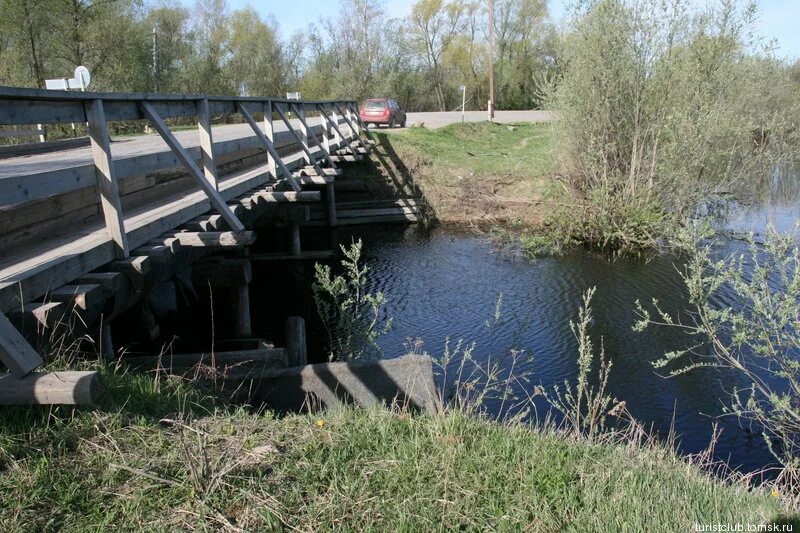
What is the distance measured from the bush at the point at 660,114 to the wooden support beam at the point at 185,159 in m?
10.3

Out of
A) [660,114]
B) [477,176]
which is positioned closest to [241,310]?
[660,114]

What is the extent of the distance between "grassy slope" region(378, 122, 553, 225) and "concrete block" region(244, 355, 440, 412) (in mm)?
13211

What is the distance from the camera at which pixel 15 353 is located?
297 centimetres

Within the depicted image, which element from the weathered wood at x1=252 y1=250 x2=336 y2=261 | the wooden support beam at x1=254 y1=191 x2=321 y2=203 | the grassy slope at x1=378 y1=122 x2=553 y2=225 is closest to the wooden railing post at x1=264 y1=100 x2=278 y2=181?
the wooden support beam at x1=254 y1=191 x2=321 y2=203

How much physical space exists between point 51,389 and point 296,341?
13.9 ft

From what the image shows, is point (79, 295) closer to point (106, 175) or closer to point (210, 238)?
point (106, 175)

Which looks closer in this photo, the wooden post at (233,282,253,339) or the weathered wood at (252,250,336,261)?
the wooden post at (233,282,253,339)

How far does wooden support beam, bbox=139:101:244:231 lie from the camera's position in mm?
5070

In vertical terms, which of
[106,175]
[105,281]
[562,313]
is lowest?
[562,313]

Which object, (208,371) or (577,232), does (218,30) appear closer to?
(577,232)

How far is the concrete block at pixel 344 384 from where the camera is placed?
5422 mm

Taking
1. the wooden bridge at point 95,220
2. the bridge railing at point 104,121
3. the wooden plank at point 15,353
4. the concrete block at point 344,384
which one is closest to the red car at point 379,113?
the wooden bridge at point 95,220

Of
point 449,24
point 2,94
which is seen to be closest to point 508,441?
point 2,94

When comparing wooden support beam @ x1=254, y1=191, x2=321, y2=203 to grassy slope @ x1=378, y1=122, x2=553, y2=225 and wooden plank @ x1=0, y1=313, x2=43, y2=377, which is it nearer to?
wooden plank @ x1=0, y1=313, x2=43, y2=377
